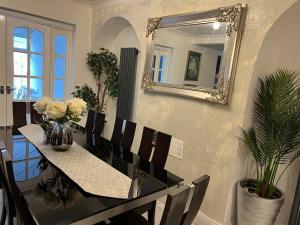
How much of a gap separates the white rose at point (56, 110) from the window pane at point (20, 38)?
7.92ft

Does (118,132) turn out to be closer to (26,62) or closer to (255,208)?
(255,208)

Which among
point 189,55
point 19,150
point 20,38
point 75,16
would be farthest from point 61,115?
point 75,16

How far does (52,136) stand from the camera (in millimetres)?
1759

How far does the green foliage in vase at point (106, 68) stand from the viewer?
12.7 feet

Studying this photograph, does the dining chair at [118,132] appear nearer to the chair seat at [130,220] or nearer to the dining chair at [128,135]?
the dining chair at [128,135]

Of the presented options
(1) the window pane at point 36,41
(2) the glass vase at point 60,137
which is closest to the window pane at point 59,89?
(1) the window pane at point 36,41

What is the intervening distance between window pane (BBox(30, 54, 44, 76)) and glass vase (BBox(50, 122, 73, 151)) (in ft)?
7.76

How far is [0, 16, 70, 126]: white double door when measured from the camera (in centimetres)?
338

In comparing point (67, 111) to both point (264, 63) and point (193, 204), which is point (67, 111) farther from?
point (264, 63)

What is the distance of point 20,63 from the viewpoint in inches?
140

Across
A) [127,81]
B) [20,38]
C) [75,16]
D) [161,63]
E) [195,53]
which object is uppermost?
[75,16]

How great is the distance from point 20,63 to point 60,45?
0.70 m

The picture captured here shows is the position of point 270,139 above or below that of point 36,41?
below

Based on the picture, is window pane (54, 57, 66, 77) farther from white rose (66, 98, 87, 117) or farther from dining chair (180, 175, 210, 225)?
dining chair (180, 175, 210, 225)
